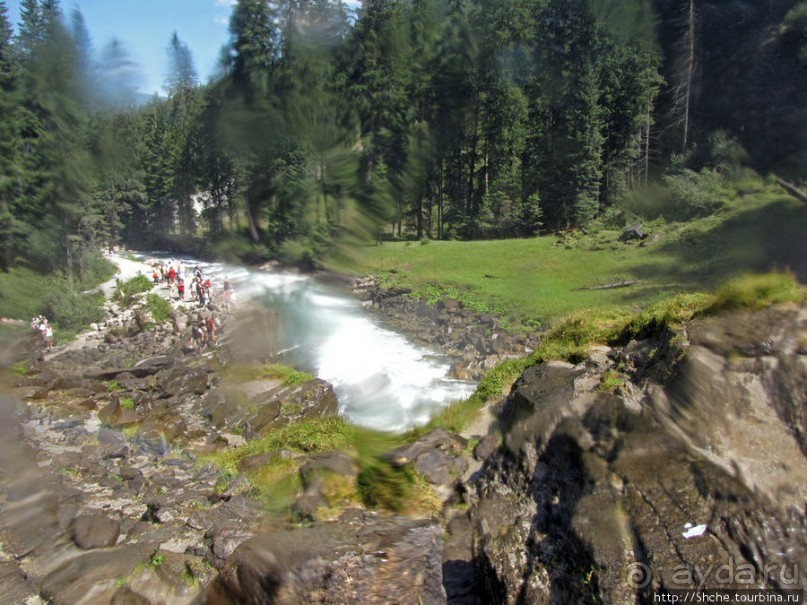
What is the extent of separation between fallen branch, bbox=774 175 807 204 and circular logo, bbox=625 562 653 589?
7.39ft

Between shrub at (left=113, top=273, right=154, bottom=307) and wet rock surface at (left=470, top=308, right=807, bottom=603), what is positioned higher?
shrub at (left=113, top=273, right=154, bottom=307)

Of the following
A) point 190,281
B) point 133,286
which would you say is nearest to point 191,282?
point 190,281

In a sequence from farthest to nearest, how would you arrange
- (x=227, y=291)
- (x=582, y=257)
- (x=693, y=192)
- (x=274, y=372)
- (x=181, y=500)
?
(x=181, y=500), (x=274, y=372), (x=582, y=257), (x=693, y=192), (x=227, y=291)

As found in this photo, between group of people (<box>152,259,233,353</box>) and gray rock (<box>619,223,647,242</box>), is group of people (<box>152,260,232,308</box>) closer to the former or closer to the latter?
group of people (<box>152,259,233,353</box>)

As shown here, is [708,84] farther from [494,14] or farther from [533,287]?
[494,14]

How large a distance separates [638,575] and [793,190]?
234 cm

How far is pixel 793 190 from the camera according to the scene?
305 centimetres

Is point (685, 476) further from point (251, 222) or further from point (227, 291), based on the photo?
point (251, 222)

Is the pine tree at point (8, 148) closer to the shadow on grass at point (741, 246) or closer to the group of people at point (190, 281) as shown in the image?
the group of people at point (190, 281)

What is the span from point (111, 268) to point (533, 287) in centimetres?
184

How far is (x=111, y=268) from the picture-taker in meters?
2.64

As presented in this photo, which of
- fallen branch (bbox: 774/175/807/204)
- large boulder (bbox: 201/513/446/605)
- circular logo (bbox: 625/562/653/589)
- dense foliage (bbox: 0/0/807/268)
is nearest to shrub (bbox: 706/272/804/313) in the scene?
fallen branch (bbox: 774/175/807/204)

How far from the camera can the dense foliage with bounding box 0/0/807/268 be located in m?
1.36

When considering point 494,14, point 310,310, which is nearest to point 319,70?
point 494,14
